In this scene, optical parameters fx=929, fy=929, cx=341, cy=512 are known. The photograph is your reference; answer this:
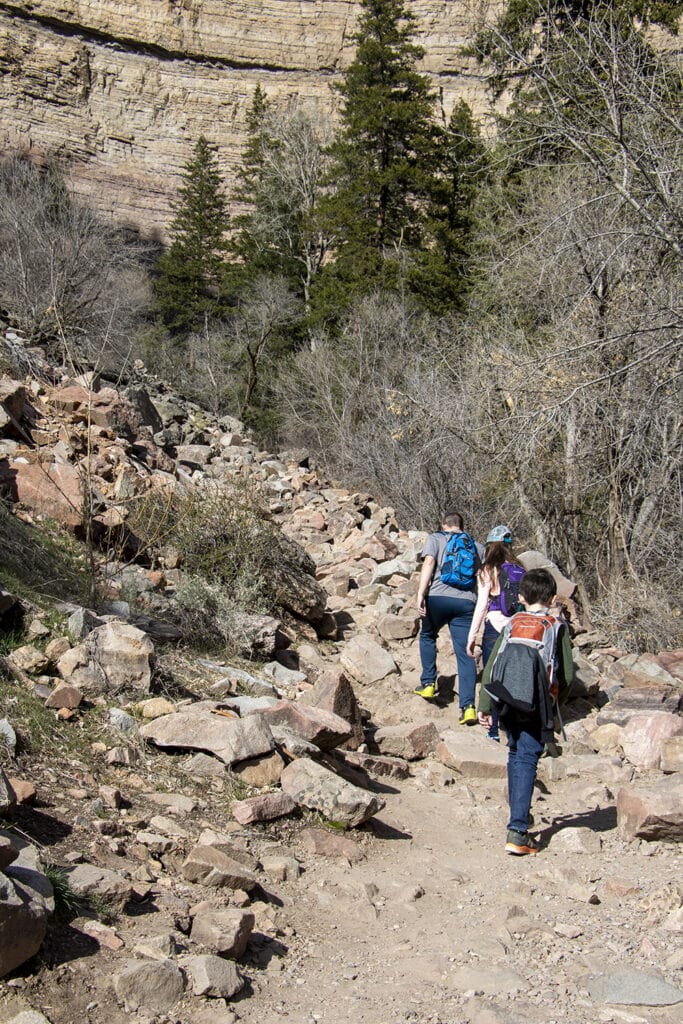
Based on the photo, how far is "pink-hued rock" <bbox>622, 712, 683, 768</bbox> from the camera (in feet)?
19.3

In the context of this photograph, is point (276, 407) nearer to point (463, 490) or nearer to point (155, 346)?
point (155, 346)

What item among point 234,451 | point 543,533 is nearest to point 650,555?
point 543,533

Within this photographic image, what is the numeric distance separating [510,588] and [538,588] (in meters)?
1.25

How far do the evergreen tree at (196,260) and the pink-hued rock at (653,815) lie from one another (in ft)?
91.0

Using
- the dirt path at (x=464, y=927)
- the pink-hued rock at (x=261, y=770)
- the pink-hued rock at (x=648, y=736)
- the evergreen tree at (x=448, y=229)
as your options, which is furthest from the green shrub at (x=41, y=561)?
the evergreen tree at (x=448, y=229)

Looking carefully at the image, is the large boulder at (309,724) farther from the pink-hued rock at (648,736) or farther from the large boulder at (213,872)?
the pink-hued rock at (648,736)

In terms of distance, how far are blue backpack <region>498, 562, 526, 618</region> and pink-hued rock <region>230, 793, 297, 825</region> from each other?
7.36ft

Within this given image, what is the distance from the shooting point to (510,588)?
6062mm

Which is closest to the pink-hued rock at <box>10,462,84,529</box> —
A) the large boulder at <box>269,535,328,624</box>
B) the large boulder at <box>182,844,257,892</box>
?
the large boulder at <box>269,535,328,624</box>

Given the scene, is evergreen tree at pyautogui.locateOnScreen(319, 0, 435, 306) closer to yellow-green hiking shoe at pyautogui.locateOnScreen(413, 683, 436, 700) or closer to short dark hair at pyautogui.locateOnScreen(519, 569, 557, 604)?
yellow-green hiking shoe at pyautogui.locateOnScreen(413, 683, 436, 700)

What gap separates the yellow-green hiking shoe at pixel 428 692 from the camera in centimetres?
677

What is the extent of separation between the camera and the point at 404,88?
25531 mm

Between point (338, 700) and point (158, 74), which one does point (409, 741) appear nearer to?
point (338, 700)

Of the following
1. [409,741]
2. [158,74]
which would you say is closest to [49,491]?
[409,741]
